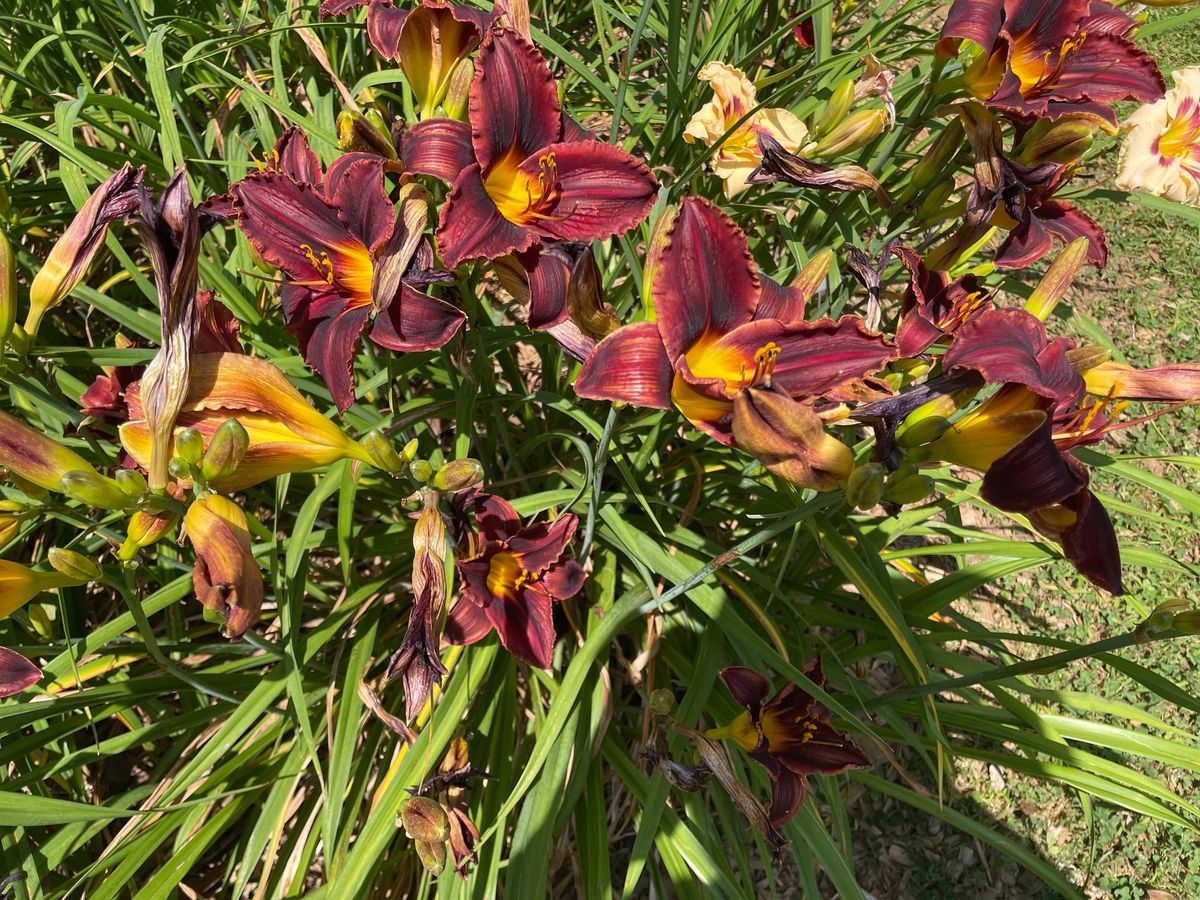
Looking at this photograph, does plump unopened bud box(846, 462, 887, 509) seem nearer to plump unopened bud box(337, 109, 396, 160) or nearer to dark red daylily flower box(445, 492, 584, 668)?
dark red daylily flower box(445, 492, 584, 668)

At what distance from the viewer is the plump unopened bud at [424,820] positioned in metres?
1.20

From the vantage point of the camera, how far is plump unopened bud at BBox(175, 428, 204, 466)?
3.12 ft

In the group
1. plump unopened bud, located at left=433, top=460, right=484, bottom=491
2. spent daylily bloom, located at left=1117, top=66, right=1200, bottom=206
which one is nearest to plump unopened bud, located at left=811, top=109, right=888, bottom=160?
spent daylily bloom, located at left=1117, top=66, right=1200, bottom=206

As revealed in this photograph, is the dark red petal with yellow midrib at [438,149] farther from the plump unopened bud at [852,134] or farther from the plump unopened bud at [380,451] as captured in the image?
the plump unopened bud at [852,134]

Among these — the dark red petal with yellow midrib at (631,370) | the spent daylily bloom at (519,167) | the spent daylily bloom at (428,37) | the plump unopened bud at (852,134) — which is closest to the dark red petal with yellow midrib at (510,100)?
the spent daylily bloom at (519,167)

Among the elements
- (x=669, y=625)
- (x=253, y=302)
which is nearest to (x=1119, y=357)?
(x=669, y=625)

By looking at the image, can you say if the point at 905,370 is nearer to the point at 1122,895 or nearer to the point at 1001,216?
the point at 1001,216

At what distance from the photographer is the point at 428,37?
4.32ft

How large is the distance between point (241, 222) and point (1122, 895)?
2.65m

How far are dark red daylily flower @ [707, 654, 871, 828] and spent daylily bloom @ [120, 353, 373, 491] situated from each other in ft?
2.65

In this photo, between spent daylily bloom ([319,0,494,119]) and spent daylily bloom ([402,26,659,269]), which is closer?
spent daylily bloom ([402,26,659,269])

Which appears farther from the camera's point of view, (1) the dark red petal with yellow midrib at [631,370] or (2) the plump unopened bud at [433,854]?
(2) the plump unopened bud at [433,854]

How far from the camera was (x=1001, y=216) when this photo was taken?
4.52 ft

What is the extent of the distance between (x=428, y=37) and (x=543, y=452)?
42.9 inches
